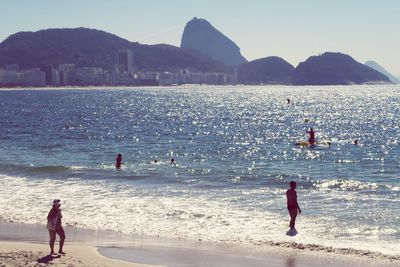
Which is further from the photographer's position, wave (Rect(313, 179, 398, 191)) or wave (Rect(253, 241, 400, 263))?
wave (Rect(313, 179, 398, 191))

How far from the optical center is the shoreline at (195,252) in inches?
759

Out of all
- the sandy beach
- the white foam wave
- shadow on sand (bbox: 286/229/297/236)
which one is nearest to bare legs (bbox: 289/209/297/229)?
shadow on sand (bbox: 286/229/297/236)

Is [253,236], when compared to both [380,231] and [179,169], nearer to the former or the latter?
[380,231]

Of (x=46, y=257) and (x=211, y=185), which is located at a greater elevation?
(x=211, y=185)

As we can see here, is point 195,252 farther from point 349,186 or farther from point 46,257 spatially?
point 349,186

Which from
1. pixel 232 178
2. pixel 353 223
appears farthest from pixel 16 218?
pixel 232 178

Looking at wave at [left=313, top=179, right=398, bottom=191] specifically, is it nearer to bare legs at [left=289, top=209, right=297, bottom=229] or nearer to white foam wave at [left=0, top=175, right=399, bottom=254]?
white foam wave at [left=0, top=175, right=399, bottom=254]

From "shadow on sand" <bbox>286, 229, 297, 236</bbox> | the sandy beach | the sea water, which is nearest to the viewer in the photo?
the sandy beach

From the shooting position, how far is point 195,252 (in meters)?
20.7

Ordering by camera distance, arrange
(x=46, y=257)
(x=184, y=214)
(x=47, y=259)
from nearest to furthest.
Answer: (x=47, y=259), (x=46, y=257), (x=184, y=214)

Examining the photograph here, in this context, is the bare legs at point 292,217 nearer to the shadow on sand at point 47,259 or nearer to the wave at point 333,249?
the wave at point 333,249

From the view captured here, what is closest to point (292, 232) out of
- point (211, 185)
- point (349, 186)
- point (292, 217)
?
point (292, 217)

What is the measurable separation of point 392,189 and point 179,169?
51.6 ft

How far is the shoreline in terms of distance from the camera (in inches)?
759
